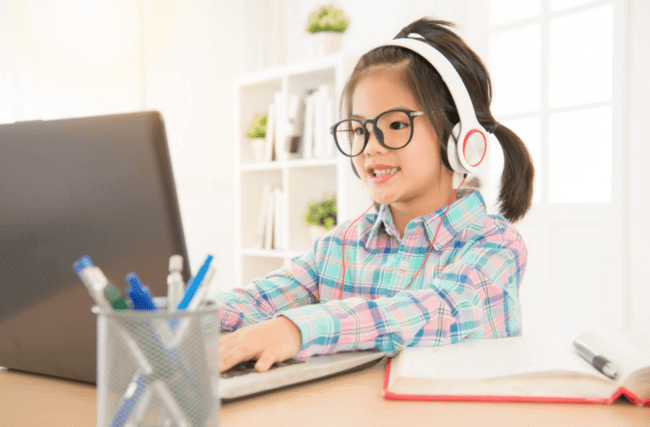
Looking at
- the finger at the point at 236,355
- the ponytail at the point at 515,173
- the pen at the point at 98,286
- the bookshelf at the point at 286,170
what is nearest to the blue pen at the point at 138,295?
the pen at the point at 98,286

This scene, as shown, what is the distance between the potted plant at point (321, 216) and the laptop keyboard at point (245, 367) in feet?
6.20

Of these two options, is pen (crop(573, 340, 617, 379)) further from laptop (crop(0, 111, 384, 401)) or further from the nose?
the nose

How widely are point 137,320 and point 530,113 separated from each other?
7.97 feet

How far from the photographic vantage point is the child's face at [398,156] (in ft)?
3.73

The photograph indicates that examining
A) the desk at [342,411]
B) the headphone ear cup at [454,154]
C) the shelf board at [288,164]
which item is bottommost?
the desk at [342,411]

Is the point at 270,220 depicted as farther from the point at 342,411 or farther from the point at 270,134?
the point at 342,411

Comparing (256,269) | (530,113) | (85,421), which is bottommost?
(256,269)

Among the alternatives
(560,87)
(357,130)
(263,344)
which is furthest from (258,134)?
(263,344)

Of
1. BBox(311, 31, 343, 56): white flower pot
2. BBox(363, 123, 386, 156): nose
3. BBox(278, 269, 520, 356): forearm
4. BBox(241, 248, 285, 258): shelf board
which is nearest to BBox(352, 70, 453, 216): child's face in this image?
BBox(363, 123, 386, 156): nose

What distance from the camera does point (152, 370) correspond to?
37 centimetres

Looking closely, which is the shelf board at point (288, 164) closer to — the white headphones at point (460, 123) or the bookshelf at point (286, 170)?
the bookshelf at point (286, 170)

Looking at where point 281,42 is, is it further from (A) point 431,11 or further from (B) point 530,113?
(B) point 530,113

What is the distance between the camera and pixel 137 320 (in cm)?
36

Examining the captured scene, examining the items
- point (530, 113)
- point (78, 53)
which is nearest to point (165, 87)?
point (78, 53)
